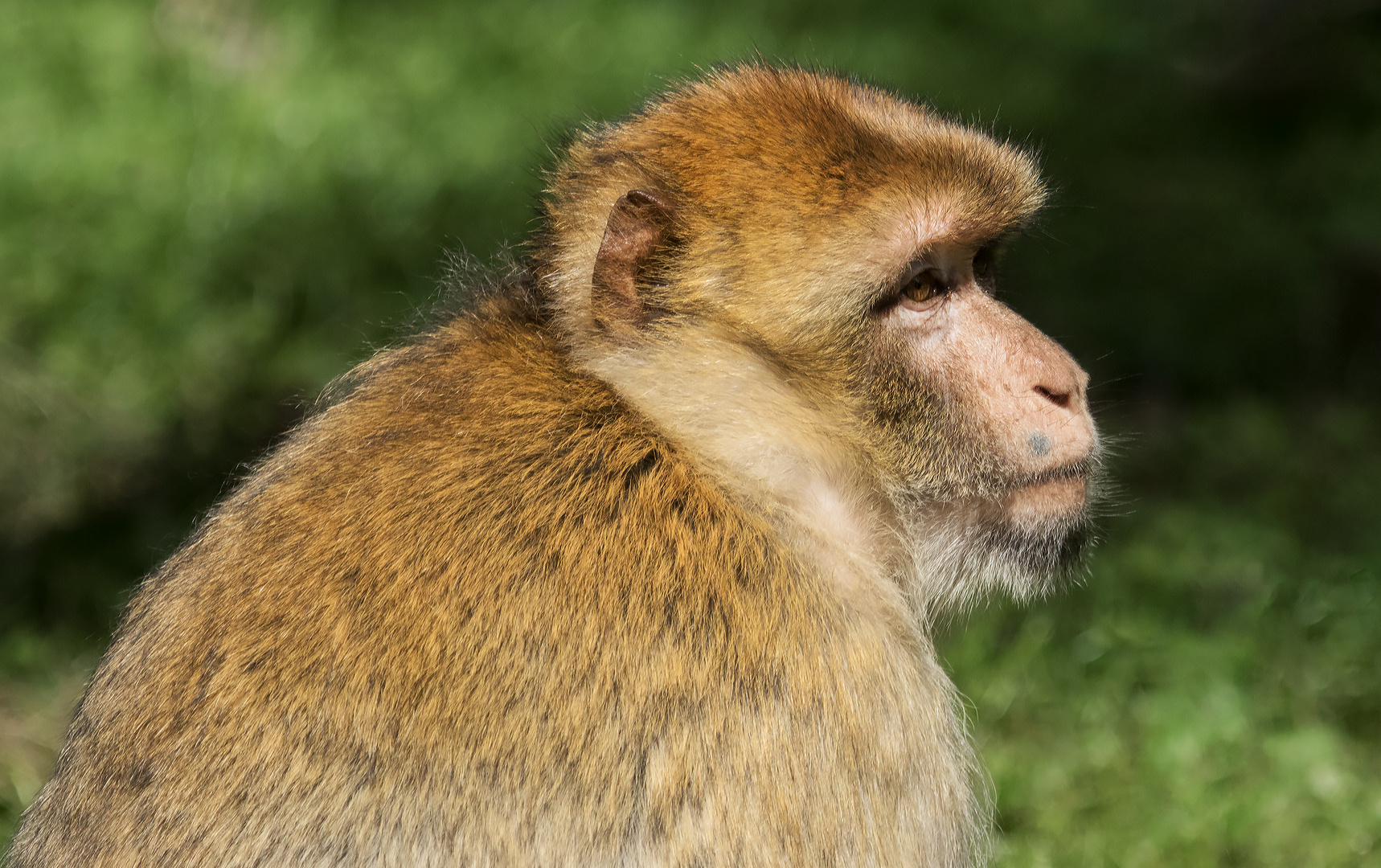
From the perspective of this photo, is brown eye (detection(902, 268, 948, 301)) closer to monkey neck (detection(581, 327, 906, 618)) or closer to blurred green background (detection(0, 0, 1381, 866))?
monkey neck (detection(581, 327, 906, 618))

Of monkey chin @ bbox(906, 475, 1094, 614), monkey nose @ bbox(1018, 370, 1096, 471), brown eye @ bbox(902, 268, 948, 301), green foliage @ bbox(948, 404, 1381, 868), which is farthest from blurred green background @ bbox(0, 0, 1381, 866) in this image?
monkey chin @ bbox(906, 475, 1094, 614)

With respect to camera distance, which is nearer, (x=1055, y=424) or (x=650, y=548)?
(x=650, y=548)

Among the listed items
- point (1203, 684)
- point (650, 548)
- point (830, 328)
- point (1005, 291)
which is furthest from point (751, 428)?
point (1203, 684)

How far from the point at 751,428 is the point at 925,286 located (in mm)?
402

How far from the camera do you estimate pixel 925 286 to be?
2480mm

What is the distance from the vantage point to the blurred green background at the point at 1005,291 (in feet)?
12.0

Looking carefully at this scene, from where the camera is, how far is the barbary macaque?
2008mm

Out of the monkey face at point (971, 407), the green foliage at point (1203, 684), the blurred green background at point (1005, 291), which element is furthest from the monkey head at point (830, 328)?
the green foliage at point (1203, 684)

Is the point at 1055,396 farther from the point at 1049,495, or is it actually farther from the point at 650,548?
the point at 650,548

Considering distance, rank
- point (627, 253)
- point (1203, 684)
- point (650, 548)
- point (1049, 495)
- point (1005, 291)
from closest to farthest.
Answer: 1. point (650, 548)
2. point (627, 253)
3. point (1049, 495)
4. point (1005, 291)
5. point (1203, 684)

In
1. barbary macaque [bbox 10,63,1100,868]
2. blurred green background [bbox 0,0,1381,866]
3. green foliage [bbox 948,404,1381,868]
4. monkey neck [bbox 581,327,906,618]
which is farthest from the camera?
blurred green background [bbox 0,0,1381,866]

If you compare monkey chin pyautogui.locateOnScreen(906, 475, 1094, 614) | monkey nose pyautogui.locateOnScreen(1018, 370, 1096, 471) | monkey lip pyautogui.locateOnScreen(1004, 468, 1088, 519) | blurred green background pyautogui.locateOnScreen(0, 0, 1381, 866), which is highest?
monkey nose pyautogui.locateOnScreen(1018, 370, 1096, 471)

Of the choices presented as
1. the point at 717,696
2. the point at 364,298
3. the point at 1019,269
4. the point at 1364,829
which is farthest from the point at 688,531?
the point at 1019,269

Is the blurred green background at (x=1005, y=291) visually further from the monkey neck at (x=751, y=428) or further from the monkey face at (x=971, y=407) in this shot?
the monkey neck at (x=751, y=428)
